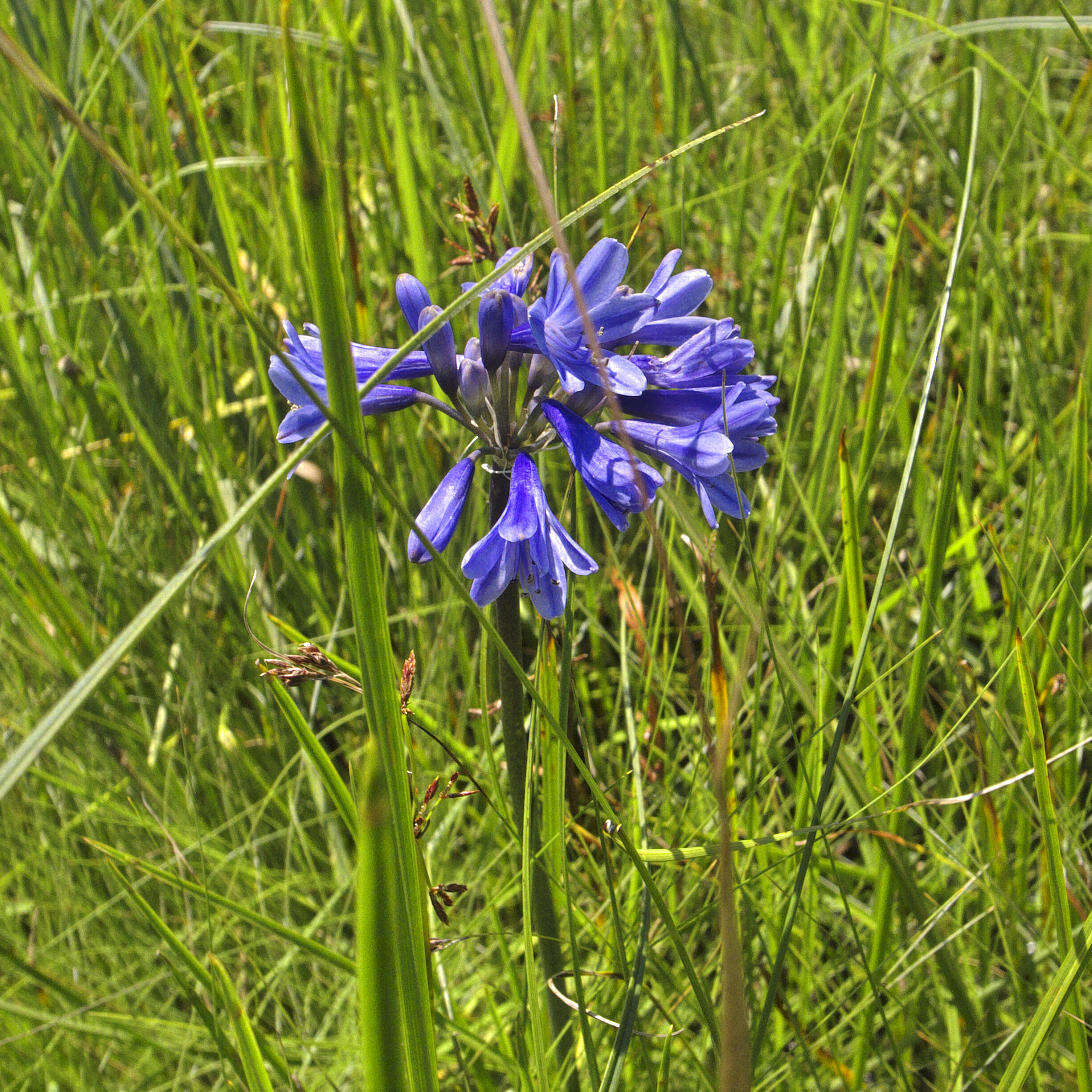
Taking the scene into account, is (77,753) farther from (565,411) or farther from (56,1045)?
(565,411)

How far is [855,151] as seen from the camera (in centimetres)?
150

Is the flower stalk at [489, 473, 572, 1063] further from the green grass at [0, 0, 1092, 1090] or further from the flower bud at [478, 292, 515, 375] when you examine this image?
the flower bud at [478, 292, 515, 375]

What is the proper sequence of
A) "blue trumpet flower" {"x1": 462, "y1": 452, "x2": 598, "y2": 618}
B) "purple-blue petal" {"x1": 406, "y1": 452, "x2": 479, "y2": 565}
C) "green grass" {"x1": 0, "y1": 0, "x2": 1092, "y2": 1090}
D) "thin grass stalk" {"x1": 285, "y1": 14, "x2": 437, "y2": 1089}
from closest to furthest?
"thin grass stalk" {"x1": 285, "y1": 14, "x2": 437, "y2": 1089}, "blue trumpet flower" {"x1": 462, "y1": 452, "x2": 598, "y2": 618}, "purple-blue petal" {"x1": 406, "y1": 452, "x2": 479, "y2": 565}, "green grass" {"x1": 0, "y1": 0, "x2": 1092, "y2": 1090}

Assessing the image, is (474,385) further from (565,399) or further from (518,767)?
(518,767)

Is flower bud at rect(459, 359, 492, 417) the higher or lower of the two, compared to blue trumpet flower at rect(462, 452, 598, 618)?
higher

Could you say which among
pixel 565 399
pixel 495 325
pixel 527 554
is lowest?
pixel 527 554

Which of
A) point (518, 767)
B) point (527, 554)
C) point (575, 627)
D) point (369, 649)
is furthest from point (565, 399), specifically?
point (575, 627)

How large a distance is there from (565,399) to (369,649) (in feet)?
2.12

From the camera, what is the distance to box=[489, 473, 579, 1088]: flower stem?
1159 millimetres

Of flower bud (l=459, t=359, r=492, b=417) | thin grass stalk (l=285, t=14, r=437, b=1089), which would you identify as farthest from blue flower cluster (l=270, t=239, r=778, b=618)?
thin grass stalk (l=285, t=14, r=437, b=1089)

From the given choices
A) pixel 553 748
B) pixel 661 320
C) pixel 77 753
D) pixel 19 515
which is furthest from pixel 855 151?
pixel 19 515

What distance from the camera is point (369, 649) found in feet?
2.21

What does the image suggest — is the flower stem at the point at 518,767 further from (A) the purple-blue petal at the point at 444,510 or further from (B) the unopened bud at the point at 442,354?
(B) the unopened bud at the point at 442,354

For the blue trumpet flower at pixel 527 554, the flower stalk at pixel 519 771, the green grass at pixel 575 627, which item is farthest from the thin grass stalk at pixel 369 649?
Answer: the blue trumpet flower at pixel 527 554
